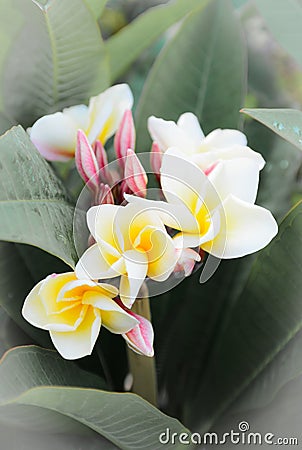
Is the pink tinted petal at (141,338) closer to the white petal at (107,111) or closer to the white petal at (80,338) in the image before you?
the white petal at (80,338)

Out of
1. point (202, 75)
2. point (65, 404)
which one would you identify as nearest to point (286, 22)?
point (202, 75)

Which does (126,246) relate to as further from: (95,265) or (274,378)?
(274,378)

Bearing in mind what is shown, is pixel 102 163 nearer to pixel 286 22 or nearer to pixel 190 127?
pixel 190 127

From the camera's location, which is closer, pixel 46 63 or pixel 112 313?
pixel 112 313

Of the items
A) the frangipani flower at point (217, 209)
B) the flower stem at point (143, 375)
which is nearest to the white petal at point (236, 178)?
the frangipani flower at point (217, 209)

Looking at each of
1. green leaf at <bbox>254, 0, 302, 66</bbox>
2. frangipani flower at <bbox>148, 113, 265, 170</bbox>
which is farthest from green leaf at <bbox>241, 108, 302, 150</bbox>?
green leaf at <bbox>254, 0, 302, 66</bbox>

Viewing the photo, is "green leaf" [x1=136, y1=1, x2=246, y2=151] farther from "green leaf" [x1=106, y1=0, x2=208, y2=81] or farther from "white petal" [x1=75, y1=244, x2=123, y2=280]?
"white petal" [x1=75, y1=244, x2=123, y2=280]

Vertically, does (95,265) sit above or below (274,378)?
above
